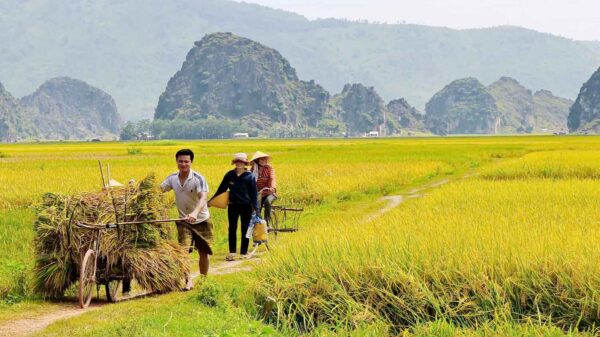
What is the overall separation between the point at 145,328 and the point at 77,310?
74.8 inches

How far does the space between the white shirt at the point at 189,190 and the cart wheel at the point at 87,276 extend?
1337 mm

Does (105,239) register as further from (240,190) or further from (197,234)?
(240,190)

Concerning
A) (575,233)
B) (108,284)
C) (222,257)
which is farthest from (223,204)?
(575,233)

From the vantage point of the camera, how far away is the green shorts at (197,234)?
1004 centimetres

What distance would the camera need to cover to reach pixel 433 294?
8.20 meters

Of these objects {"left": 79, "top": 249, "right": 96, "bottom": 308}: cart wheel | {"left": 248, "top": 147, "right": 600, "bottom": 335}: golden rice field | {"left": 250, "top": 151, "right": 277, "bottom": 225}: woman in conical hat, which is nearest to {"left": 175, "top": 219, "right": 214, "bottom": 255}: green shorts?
{"left": 248, "top": 147, "right": 600, "bottom": 335}: golden rice field

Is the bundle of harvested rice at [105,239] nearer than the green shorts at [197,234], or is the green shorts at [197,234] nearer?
the bundle of harvested rice at [105,239]

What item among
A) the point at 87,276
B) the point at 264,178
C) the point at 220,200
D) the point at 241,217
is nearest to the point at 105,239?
the point at 87,276

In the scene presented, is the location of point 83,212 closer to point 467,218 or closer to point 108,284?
point 108,284

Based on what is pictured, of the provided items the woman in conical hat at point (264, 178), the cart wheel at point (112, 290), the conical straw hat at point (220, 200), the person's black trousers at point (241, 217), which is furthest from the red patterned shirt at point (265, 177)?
the cart wheel at point (112, 290)

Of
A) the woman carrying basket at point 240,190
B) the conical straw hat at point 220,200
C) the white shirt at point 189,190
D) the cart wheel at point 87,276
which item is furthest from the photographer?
the woman carrying basket at point 240,190

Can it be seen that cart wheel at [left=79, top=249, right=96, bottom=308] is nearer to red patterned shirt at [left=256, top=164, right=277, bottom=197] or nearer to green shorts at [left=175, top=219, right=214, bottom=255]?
green shorts at [left=175, top=219, right=214, bottom=255]

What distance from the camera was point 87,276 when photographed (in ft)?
29.5

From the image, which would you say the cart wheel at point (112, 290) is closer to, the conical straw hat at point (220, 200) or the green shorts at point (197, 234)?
the green shorts at point (197, 234)
